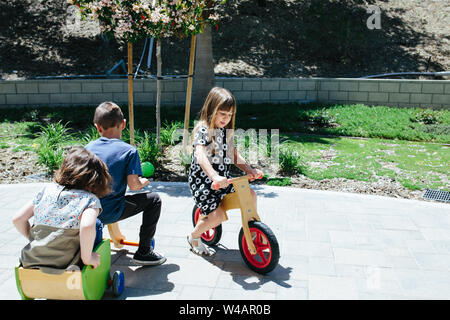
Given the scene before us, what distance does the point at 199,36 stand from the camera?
9484 millimetres

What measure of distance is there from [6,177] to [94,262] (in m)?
4.42

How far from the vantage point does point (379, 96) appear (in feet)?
36.9

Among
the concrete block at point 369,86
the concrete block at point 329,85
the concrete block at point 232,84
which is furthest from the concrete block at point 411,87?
the concrete block at point 232,84

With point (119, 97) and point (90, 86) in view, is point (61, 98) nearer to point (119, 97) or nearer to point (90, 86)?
point (90, 86)

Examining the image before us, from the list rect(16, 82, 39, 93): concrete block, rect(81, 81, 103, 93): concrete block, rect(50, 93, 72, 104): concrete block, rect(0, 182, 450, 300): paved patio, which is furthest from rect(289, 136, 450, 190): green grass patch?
rect(16, 82, 39, 93): concrete block

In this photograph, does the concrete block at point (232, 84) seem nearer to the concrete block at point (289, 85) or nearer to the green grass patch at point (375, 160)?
the concrete block at point (289, 85)

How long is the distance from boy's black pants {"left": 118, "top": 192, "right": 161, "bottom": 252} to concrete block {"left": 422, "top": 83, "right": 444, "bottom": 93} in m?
9.41

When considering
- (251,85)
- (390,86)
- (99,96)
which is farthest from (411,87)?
(99,96)

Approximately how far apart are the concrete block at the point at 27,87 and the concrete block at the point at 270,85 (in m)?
5.68

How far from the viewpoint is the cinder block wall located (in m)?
10.7

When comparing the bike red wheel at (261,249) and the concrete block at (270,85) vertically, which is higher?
the concrete block at (270,85)

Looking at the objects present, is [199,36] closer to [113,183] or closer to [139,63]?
[139,63]

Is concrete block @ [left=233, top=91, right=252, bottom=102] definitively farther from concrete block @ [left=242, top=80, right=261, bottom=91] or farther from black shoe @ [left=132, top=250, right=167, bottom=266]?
black shoe @ [left=132, top=250, right=167, bottom=266]

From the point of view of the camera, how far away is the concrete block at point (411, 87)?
10992 millimetres
